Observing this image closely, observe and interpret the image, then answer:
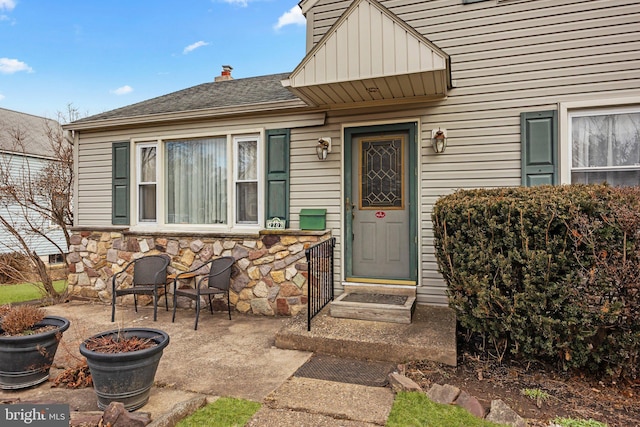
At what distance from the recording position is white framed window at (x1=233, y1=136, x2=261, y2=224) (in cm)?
537

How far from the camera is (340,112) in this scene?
4.91m

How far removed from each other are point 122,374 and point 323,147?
3339 mm

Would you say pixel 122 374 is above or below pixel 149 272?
below

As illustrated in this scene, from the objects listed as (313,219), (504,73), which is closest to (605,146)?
(504,73)

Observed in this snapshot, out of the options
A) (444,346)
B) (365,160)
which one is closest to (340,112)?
(365,160)

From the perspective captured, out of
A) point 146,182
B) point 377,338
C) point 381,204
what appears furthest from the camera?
point 146,182

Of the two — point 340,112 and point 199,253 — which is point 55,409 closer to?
point 199,253

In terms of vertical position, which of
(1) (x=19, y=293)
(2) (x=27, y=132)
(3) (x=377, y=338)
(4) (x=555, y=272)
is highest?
(2) (x=27, y=132)

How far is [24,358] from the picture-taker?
2.76 meters

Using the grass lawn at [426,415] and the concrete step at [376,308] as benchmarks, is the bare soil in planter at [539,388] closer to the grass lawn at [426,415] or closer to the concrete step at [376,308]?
the grass lawn at [426,415]

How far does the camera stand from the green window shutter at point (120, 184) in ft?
19.4

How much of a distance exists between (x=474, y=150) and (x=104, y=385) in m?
4.15

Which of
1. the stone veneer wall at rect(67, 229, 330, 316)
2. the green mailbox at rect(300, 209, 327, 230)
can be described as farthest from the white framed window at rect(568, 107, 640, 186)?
the stone veneer wall at rect(67, 229, 330, 316)

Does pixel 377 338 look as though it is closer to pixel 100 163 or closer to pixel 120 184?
pixel 120 184
